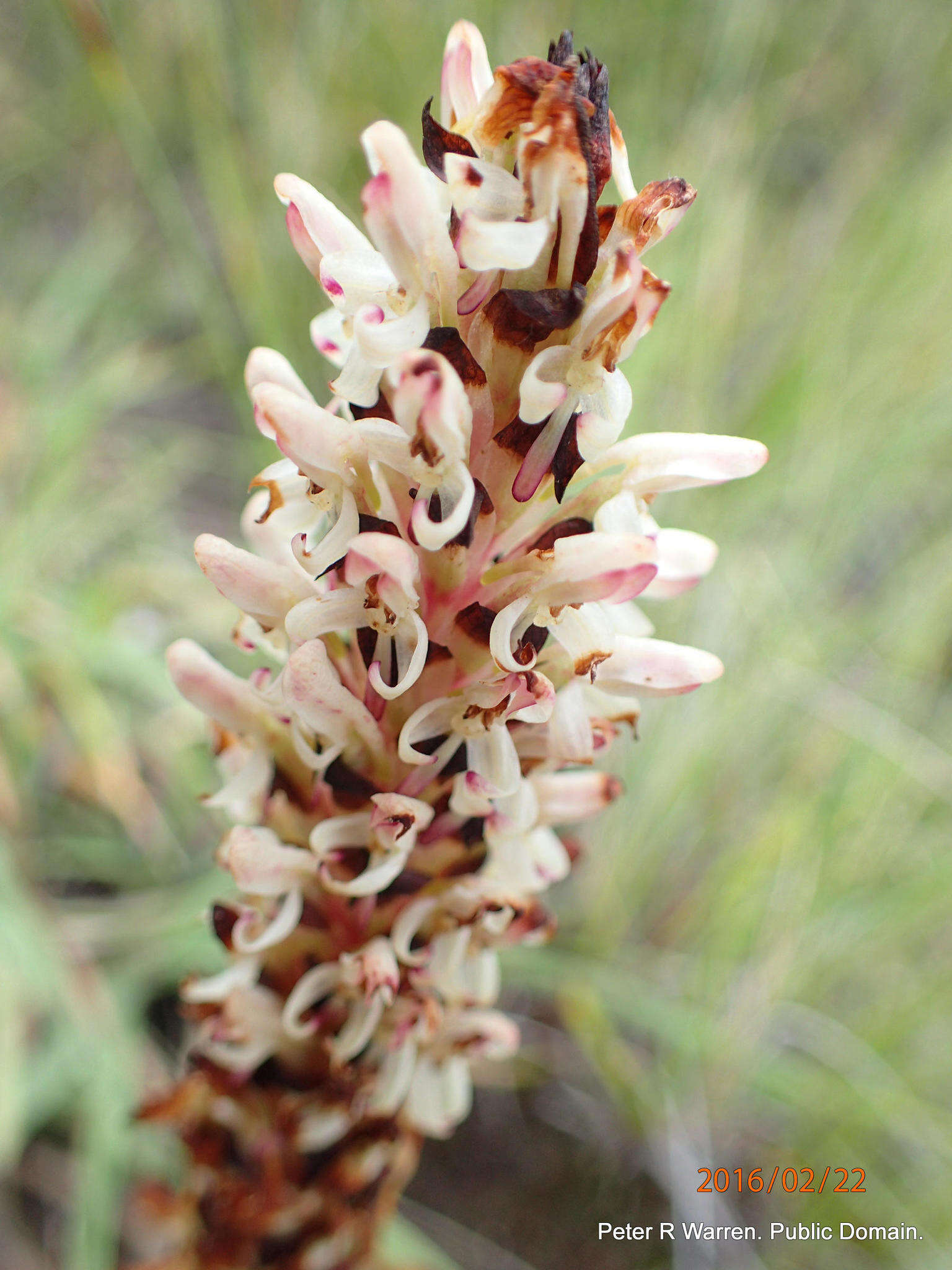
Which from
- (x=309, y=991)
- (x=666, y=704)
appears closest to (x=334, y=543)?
(x=309, y=991)

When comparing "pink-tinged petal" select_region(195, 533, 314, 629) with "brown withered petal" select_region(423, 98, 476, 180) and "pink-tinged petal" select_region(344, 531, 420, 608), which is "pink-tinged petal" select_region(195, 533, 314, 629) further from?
"brown withered petal" select_region(423, 98, 476, 180)

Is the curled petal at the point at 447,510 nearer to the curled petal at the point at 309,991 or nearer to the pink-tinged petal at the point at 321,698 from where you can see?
the pink-tinged petal at the point at 321,698

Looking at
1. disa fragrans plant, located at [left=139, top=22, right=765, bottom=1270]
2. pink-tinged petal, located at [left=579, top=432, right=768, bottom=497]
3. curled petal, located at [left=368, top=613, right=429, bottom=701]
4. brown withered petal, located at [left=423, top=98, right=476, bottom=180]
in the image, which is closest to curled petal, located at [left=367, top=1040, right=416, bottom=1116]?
disa fragrans plant, located at [left=139, top=22, right=765, bottom=1270]

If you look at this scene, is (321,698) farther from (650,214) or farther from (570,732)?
(650,214)

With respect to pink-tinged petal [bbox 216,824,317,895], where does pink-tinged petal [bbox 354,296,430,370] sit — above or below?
above

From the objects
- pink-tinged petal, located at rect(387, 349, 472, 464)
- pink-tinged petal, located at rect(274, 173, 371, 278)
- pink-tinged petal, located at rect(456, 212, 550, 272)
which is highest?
pink-tinged petal, located at rect(274, 173, 371, 278)

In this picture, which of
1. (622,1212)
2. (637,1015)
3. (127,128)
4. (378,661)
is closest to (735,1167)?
(622,1212)

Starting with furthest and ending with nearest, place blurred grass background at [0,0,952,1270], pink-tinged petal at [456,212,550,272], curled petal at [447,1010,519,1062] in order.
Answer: blurred grass background at [0,0,952,1270], curled petal at [447,1010,519,1062], pink-tinged petal at [456,212,550,272]

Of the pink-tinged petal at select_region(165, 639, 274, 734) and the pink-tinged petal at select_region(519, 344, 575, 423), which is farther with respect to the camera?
the pink-tinged petal at select_region(165, 639, 274, 734)
